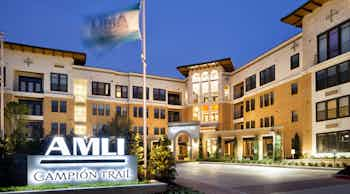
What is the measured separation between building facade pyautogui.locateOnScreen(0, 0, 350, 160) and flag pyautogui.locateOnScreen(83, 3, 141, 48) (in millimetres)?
22536

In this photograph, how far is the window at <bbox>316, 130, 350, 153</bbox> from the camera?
92.8ft

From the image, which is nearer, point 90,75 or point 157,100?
point 90,75

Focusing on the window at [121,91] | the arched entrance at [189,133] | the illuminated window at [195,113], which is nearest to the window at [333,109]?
the arched entrance at [189,133]

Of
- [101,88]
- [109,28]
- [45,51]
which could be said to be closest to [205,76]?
[101,88]

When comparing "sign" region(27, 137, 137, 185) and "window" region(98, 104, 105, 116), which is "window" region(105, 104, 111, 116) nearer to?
"window" region(98, 104, 105, 116)

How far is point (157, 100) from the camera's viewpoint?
185 feet

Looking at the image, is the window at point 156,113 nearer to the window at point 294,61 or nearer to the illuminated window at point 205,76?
the illuminated window at point 205,76

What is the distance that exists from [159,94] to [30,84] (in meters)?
21.2

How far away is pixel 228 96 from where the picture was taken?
54.6 m

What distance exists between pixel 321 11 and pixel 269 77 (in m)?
12.7

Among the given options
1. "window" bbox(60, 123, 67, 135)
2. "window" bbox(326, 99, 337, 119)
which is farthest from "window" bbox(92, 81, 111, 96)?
"window" bbox(326, 99, 337, 119)

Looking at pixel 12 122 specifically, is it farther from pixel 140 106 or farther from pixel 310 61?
pixel 310 61

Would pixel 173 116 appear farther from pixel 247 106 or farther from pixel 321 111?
pixel 321 111

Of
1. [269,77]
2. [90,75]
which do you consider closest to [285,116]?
[269,77]
